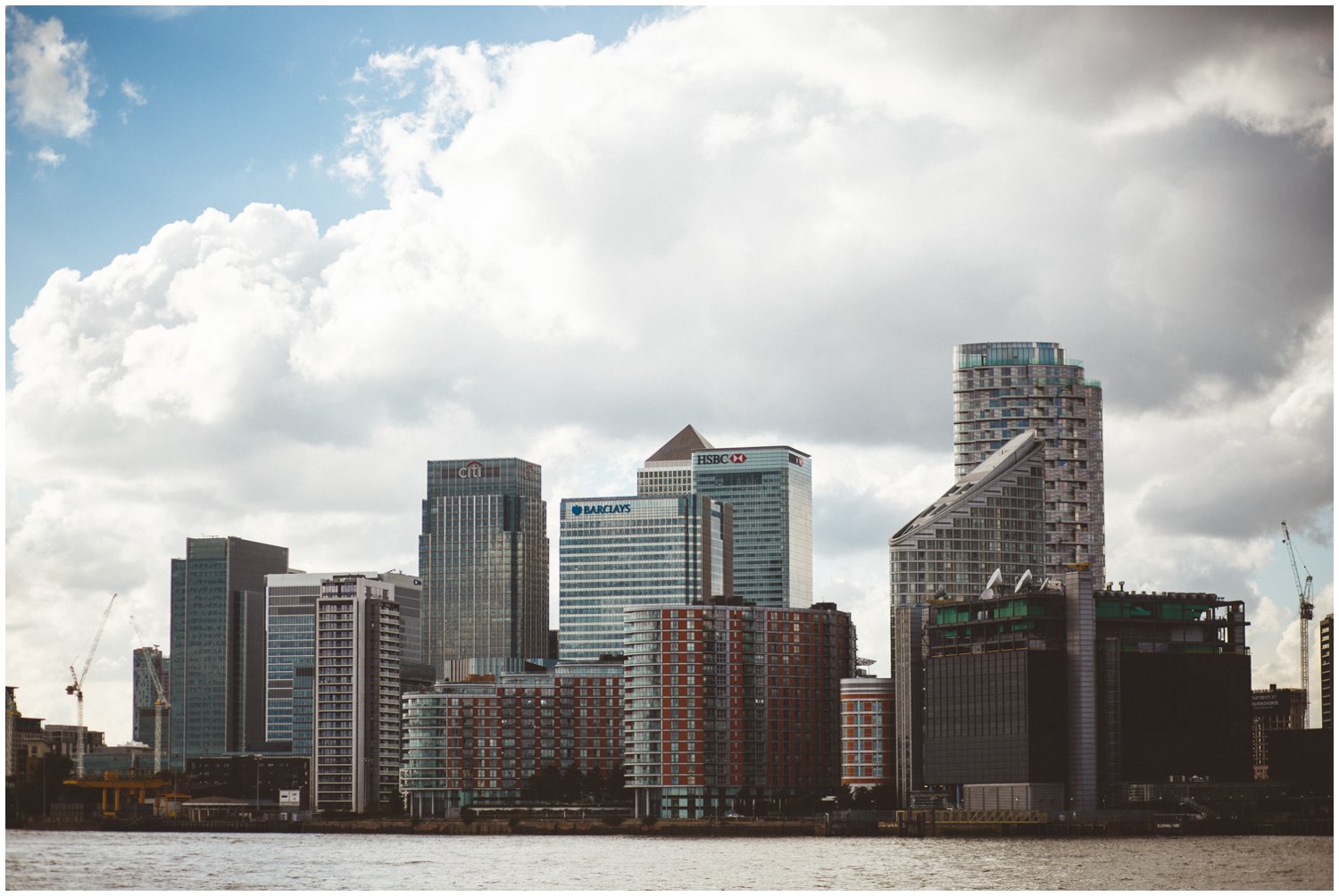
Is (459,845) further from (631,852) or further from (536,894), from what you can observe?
(536,894)

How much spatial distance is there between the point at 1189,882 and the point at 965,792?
77550 millimetres

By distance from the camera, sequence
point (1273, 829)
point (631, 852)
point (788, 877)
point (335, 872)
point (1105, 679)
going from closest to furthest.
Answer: point (788, 877) → point (335, 872) → point (631, 852) → point (1273, 829) → point (1105, 679)

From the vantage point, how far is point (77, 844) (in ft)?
644

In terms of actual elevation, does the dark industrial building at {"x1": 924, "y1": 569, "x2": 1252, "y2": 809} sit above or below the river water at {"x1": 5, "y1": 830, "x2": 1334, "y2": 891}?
above

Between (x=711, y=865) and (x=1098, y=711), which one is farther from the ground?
(x=1098, y=711)

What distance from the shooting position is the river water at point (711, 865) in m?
126

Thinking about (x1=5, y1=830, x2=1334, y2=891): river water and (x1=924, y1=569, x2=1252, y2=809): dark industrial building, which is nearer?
(x1=5, y1=830, x2=1334, y2=891): river water

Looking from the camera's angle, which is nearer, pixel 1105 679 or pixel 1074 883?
pixel 1074 883

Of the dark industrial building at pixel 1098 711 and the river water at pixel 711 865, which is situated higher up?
the dark industrial building at pixel 1098 711

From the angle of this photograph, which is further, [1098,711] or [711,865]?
[1098,711]

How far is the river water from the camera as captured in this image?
12650cm

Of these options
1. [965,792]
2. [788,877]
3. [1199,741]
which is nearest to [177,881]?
[788,877]

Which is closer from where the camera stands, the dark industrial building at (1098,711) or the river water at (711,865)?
the river water at (711,865)

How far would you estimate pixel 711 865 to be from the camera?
144625mm
